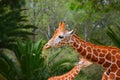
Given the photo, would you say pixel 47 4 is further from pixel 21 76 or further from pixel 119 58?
pixel 119 58

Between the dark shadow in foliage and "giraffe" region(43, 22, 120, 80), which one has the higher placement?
"giraffe" region(43, 22, 120, 80)

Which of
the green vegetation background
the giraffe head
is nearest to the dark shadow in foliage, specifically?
the green vegetation background

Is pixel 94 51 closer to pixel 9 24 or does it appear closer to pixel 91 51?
pixel 91 51

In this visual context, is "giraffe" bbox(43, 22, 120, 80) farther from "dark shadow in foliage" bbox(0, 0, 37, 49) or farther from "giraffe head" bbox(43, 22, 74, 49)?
"dark shadow in foliage" bbox(0, 0, 37, 49)

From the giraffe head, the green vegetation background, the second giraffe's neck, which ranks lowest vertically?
the green vegetation background

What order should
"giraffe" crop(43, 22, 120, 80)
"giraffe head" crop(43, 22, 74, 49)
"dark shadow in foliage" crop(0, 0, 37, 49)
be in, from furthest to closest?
"dark shadow in foliage" crop(0, 0, 37, 49)
"giraffe head" crop(43, 22, 74, 49)
"giraffe" crop(43, 22, 120, 80)

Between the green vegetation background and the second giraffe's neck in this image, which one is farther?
the green vegetation background

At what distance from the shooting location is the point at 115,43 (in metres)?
12.0

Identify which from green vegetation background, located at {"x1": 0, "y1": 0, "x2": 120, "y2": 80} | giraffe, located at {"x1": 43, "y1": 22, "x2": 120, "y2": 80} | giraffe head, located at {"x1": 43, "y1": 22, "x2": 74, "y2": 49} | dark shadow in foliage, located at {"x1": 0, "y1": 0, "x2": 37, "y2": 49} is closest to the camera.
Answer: giraffe, located at {"x1": 43, "y1": 22, "x2": 120, "y2": 80}

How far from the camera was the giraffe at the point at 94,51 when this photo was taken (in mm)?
6141

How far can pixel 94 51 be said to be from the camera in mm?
6301

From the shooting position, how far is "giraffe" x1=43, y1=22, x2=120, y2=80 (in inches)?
242

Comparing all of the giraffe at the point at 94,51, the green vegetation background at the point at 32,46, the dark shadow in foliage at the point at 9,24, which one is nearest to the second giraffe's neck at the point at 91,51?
the giraffe at the point at 94,51

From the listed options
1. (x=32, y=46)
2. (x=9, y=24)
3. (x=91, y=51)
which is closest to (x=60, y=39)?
(x=91, y=51)
